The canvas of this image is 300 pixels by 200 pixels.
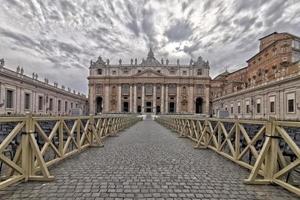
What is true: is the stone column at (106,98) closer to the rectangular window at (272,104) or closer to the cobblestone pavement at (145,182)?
the rectangular window at (272,104)

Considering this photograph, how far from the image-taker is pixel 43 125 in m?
6.59

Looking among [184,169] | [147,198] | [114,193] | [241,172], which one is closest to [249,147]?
[241,172]

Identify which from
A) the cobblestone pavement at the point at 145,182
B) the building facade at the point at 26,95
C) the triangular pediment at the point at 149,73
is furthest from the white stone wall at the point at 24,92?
the triangular pediment at the point at 149,73

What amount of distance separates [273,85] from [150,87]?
181 ft

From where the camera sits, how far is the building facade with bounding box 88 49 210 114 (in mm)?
84500

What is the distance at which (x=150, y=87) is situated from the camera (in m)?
85.1

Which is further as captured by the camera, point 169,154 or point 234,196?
point 169,154

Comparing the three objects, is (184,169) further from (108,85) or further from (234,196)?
(108,85)

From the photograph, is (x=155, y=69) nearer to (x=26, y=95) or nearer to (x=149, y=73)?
(x=149, y=73)

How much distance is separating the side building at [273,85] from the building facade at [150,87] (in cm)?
2931

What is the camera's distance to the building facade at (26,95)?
105 ft

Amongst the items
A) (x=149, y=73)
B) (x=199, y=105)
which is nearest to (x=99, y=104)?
(x=149, y=73)

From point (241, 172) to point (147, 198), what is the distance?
272cm

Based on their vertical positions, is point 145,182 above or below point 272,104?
below
